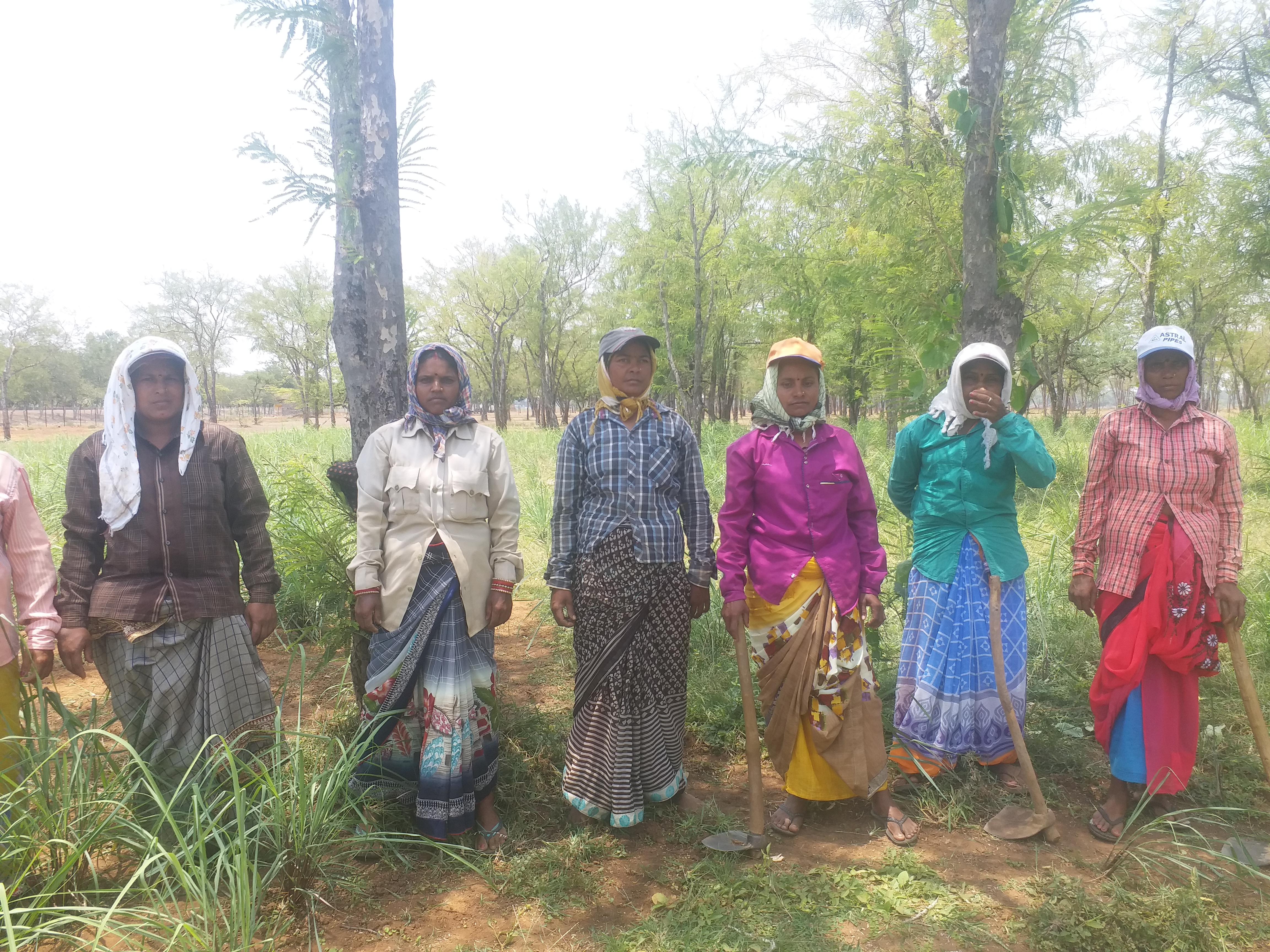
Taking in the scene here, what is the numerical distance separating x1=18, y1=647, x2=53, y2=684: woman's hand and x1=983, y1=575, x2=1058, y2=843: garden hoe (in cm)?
317

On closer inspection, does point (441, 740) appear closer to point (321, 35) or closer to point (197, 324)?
point (321, 35)

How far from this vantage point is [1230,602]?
2582 millimetres

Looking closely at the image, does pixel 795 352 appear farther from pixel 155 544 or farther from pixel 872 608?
pixel 155 544

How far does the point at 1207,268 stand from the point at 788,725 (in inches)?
595

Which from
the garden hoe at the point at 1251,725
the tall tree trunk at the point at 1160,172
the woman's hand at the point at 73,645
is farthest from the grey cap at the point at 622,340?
the tall tree trunk at the point at 1160,172

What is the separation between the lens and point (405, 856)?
2449 mm

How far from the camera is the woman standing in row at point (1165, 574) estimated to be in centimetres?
258

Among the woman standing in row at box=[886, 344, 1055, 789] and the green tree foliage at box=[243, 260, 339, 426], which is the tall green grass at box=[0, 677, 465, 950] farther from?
the green tree foliage at box=[243, 260, 339, 426]

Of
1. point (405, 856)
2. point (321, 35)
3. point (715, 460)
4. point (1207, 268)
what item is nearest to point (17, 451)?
point (715, 460)

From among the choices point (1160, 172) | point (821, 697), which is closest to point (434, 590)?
point (821, 697)

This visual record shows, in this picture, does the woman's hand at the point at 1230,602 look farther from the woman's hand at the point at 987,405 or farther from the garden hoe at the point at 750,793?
the garden hoe at the point at 750,793

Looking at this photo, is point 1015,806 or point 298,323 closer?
point 1015,806

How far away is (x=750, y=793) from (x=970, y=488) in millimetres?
1433

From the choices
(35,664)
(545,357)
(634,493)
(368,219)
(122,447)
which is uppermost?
(545,357)
